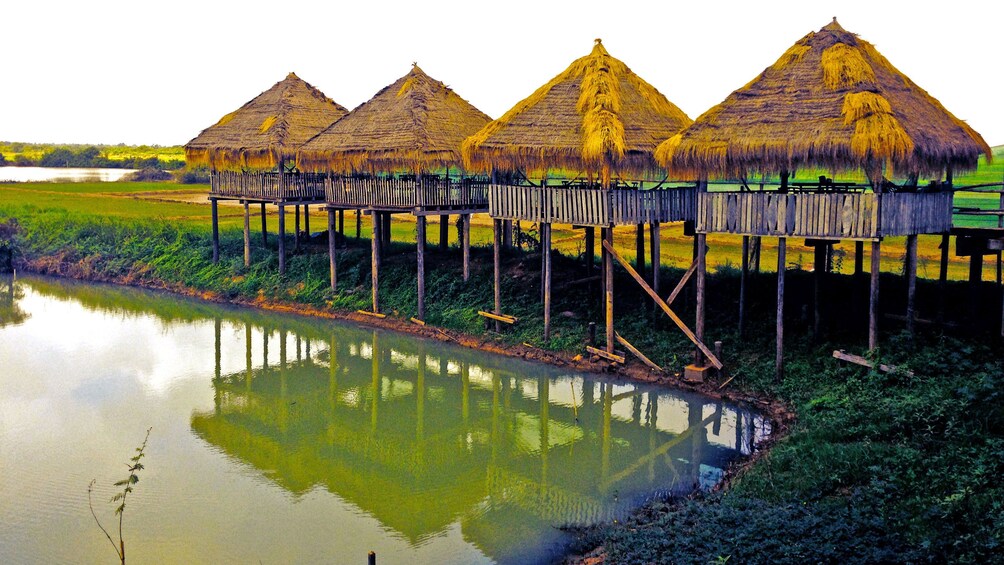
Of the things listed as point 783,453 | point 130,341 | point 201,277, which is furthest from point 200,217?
point 783,453

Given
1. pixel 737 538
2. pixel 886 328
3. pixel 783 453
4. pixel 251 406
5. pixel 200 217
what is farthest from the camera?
pixel 200 217

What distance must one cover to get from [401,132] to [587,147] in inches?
249

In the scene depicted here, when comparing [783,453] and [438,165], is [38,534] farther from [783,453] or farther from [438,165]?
[438,165]

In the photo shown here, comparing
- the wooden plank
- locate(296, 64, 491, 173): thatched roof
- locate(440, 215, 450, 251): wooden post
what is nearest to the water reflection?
the wooden plank

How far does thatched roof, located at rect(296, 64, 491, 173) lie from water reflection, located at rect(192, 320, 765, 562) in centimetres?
483

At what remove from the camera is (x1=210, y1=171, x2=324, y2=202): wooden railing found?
78.0 feet

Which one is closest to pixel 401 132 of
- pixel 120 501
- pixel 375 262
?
pixel 375 262

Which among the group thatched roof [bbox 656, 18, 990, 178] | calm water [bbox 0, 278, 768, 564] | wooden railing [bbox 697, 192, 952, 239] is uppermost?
thatched roof [bbox 656, 18, 990, 178]

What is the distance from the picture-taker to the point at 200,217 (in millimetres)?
36438

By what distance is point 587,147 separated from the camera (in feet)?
51.7

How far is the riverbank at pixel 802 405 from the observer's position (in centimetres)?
811

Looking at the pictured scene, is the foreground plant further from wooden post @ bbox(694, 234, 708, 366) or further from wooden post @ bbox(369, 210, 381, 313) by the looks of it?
wooden post @ bbox(369, 210, 381, 313)

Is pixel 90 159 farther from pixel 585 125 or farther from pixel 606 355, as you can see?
pixel 606 355

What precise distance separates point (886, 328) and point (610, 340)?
15.6 feet
